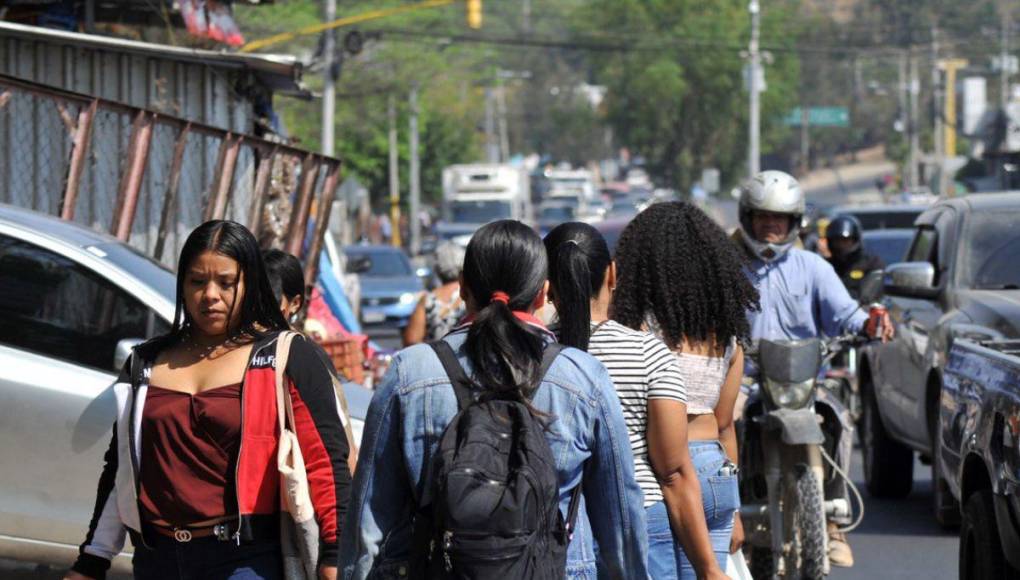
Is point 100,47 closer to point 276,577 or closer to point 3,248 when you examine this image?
point 3,248

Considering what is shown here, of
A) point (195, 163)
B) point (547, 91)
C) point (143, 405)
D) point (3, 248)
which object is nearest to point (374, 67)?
point (195, 163)

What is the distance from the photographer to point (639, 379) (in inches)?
179

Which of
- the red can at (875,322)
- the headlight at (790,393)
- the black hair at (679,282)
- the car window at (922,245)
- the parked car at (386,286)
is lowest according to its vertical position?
the parked car at (386,286)

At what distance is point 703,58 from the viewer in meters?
73.2

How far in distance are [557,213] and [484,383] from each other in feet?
168

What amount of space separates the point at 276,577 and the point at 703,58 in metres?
70.1

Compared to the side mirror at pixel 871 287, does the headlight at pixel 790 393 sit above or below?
below

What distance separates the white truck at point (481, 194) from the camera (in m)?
45.7

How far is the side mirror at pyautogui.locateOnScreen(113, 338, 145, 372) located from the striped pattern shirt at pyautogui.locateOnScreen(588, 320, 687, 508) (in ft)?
8.12

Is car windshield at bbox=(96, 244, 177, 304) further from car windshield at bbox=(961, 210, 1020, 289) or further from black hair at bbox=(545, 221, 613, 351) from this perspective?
car windshield at bbox=(961, 210, 1020, 289)

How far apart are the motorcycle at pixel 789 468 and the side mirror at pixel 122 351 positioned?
2515mm

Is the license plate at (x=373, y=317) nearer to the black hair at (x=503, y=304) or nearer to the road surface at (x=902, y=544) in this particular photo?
the road surface at (x=902, y=544)

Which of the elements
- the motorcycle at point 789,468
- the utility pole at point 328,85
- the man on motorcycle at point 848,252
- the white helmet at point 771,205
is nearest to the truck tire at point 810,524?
the motorcycle at point 789,468

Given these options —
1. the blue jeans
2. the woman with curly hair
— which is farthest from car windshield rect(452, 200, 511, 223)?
the blue jeans
